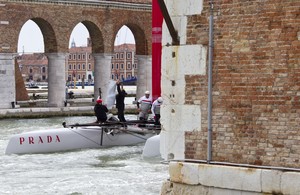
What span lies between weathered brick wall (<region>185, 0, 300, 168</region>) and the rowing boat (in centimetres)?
1260

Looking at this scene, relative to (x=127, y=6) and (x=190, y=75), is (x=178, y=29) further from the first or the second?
(x=127, y=6)

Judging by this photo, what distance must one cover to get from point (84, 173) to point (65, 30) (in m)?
24.9


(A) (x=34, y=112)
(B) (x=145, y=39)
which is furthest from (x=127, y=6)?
(A) (x=34, y=112)

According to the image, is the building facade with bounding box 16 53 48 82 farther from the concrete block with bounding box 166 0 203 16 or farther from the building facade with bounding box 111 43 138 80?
the concrete block with bounding box 166 0 203 16

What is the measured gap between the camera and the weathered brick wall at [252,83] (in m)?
8.73

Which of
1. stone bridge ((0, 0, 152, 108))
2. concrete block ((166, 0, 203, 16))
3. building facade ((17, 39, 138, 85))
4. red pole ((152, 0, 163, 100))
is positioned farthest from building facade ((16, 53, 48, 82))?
concrete block ((166, 0, 203, 16))

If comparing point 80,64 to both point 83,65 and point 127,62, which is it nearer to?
point 83,65

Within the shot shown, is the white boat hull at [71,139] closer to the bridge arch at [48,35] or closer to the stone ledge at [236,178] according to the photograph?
the stone ledge at [236,178]

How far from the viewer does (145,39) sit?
4472cm

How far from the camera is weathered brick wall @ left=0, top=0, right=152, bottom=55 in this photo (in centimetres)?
3912

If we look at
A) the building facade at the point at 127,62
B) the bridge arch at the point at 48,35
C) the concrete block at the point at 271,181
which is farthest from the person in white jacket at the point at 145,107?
the building facade at the point at 127,62

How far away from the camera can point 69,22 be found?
41.7 meters

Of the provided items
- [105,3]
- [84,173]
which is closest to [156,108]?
[84,173]

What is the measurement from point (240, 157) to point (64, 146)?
13471 millimetres
